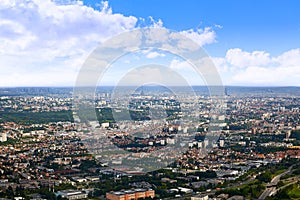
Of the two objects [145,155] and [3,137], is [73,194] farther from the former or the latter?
[3,137]

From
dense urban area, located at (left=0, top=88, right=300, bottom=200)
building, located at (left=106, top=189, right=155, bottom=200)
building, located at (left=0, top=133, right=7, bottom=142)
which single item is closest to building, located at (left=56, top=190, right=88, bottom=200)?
dense urban area, located at (left=0, top=88, right=300, bottom=200)

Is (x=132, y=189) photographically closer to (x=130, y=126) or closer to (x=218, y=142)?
(x=130, y=126)

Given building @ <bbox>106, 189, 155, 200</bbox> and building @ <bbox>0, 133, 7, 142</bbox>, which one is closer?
building @ <bbox>106, 189, 155, 200</bbox>

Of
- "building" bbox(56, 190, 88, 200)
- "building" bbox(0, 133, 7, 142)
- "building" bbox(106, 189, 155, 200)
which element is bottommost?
"building" bbox(56, 190, 88, 200)

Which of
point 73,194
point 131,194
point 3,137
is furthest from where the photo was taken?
point 3,137

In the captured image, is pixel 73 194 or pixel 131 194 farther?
pixel 73 194

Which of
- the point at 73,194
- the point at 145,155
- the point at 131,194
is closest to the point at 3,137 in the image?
the point at 145,155

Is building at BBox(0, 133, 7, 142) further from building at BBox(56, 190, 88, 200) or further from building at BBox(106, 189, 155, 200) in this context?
building at BBox(106, 189, 155, 200)
